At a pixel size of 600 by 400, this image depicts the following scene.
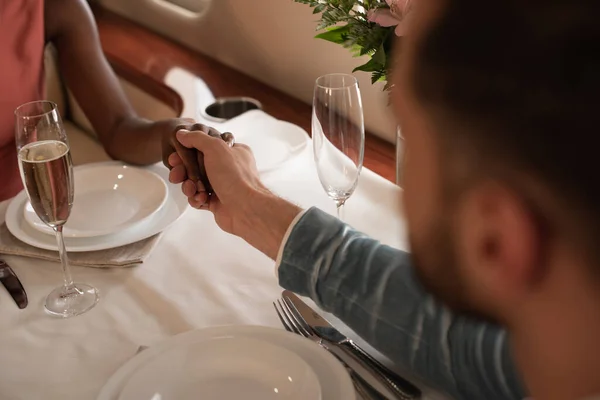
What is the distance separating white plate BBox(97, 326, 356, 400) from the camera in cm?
73

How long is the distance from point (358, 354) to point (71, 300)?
396 mm

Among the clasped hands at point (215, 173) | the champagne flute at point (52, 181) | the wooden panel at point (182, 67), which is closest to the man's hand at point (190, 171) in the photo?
the clasped hands at point (215, 173)

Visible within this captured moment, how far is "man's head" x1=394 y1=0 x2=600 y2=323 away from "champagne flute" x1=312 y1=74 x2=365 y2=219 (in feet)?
1.52

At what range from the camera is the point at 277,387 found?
762 mm

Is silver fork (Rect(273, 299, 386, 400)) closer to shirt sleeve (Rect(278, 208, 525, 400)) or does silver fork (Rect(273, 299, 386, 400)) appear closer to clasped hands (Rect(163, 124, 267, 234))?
shirt sleeve (Rect(278, 208, 525, 400))

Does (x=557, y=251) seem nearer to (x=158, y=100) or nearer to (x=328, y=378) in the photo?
(x=328, y=378)

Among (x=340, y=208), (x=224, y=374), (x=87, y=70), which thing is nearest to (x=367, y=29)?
(x=340, y=208)

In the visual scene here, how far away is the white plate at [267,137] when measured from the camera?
129cm

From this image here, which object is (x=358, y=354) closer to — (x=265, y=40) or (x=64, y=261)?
(x=64, y=261)

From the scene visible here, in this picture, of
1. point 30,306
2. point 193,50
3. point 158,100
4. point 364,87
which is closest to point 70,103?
point 158,100

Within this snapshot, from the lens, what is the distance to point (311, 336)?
2.71 ft

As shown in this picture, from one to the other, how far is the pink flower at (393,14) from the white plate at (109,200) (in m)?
0.46

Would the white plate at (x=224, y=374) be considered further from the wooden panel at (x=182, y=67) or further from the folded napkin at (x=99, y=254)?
the wooden panel at (x=182, y=67)

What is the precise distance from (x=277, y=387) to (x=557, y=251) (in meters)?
0.43
